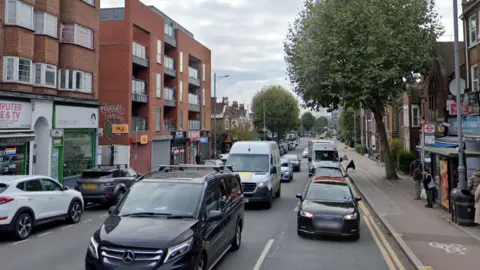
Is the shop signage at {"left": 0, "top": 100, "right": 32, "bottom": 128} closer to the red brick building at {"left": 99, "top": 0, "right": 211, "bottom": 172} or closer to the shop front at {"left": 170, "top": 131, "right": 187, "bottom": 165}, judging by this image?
the red brick building at {"left": 99, "top": 0, "right": 211, "bottom": 172}

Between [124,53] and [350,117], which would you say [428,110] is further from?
[350,117]

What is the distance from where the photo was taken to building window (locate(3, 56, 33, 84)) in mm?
17194

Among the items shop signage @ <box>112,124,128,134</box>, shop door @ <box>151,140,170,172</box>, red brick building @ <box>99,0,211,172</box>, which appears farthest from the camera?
shop door @ <box>151,140,170,172</box>

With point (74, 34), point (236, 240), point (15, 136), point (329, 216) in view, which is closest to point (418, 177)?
point (329, 216)

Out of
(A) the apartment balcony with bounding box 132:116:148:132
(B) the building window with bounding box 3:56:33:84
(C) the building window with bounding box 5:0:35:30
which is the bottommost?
(A) the apartment balcony with bounding box 132:116:148:132

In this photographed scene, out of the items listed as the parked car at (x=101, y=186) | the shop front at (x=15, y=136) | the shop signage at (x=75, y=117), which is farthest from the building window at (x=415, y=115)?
the shop front at (x=15, y=136)

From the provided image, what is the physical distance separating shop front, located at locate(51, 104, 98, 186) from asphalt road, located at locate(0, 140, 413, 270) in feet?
30.6

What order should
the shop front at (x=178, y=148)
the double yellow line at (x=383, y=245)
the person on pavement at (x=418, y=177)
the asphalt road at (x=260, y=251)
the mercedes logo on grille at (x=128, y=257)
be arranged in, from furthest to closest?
the shop front at (x=178, y=148) → the person on pavement at (x=418, y=177) → the double yellow line at (x=383, y=245) → the asphalt road at (x=260, y=251) → the mercedes logo on grille at (x=128, y=257)

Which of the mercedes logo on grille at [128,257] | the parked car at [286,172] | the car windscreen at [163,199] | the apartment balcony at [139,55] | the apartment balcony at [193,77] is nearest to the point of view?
the mercedes logo on grille at [128,257]

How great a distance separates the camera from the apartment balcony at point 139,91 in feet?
91.9

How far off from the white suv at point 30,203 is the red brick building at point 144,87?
14992 millimetres

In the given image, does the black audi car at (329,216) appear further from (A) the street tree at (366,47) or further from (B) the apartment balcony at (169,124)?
(B) the apartment balcony at (169,124)

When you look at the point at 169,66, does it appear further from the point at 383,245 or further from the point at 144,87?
the point at 383,245

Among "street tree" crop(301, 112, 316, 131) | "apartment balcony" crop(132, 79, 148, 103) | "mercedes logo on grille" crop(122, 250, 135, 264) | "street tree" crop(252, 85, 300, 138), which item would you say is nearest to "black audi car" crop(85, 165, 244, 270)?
"mercedes logo on grille" crop(122, 250, 135, 264)
